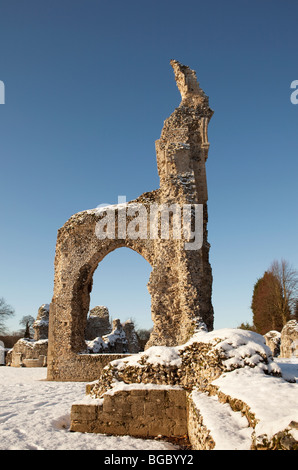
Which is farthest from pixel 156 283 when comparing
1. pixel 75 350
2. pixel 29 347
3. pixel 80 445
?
pixel 29 347

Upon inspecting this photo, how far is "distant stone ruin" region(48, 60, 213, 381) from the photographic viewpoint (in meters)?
10.8

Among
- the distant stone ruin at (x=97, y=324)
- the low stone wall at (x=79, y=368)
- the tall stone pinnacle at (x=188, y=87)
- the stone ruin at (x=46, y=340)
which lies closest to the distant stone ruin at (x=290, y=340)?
the stone ruin at (x=46, y=340)

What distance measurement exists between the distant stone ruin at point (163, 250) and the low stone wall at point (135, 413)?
5.11 m

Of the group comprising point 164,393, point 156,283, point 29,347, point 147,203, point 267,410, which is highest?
point 147,203

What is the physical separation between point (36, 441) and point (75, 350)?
8.01 m

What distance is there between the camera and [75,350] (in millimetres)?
12109

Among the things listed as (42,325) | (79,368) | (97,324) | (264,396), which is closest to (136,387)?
(264,396)

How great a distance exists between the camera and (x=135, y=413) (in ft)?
16.3

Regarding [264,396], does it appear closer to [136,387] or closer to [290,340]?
[136,387]

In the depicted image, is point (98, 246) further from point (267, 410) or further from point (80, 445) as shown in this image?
point (267, 410)

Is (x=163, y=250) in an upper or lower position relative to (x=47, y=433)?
upper

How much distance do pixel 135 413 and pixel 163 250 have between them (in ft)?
22.7

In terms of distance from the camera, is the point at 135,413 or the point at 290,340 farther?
the point at 290,340

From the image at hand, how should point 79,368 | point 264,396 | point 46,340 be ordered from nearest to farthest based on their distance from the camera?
point 264,396 → point 79,368 → point 46,340
